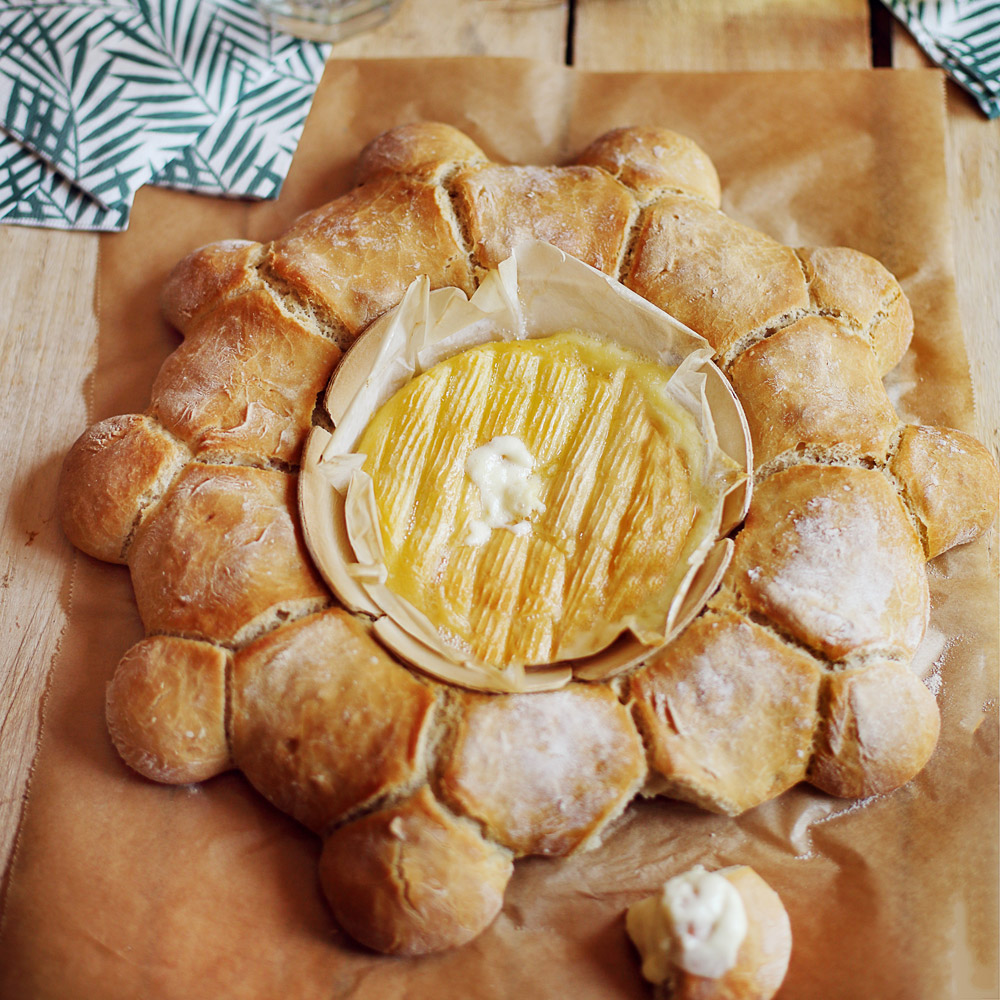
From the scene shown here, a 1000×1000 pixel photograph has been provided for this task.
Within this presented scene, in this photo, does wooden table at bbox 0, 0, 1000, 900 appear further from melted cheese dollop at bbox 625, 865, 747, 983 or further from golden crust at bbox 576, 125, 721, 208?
melted cheese dollop at bbox 625, 865, 747, 983

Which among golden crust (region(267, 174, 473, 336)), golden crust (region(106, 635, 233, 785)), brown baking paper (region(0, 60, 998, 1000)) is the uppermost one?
golden crust (region(267, 174, 473, 336))

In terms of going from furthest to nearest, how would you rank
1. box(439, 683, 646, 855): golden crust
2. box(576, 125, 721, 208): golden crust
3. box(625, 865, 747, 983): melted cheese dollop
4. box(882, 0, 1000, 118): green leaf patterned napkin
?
1. box(882, 0, 1000, 118): green leaf patterned napkin
2. box(576, 125, 721, 208): golden crust
3. box(439, 683, 646, 855): golden crust
4. box(625, 865, 747, 983): melted cheese dollop

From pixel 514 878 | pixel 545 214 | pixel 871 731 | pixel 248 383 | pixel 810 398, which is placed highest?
pixel 545 214

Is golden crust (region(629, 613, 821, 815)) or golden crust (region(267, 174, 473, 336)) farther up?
golden crust (region(267, 174, 473, 336))

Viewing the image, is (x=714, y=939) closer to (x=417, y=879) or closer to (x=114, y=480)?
(x=417, y=879)

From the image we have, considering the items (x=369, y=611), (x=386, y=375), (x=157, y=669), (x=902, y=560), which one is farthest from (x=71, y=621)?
(x=902, y=560)

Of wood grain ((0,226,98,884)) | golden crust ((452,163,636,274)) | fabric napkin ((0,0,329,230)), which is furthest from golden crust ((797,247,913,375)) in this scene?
wood grain ((0,226,98,884))

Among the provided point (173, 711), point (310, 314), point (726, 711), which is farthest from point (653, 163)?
point (173, 711)

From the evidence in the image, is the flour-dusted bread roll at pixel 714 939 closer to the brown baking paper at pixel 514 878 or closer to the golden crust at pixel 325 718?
the brown baking paper at pixel 514 878
